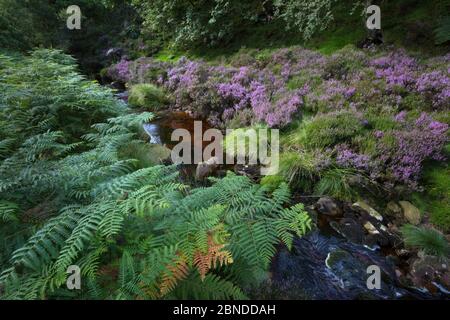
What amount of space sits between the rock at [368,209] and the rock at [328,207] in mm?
266

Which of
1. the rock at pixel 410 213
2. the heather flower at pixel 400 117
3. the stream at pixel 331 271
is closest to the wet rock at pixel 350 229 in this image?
the stream at pixel 331 271

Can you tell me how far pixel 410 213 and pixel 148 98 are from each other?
825cm

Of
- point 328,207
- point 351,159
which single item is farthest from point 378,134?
point 328,207

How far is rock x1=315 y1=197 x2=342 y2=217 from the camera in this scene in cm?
497

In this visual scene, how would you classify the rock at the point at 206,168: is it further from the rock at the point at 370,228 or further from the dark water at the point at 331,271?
the rock at the point at 370,228

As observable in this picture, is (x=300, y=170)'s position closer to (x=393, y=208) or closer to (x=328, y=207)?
(x=328, y=207)

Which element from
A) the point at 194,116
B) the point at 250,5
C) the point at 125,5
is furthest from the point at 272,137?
the point at 125,5

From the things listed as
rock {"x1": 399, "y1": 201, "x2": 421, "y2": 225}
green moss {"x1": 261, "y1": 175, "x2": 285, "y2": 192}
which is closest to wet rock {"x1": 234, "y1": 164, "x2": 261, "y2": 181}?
green moss {"x1": 261, "y1": 175, "x2": 285, "y2": 192}

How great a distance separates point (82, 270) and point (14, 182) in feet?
3.43

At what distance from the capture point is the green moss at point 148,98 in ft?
34.5

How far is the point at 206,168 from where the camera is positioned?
6285 millimetres

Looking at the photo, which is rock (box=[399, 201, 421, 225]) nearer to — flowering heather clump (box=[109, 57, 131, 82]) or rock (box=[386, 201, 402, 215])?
rock (box=[386, 201, 402, 215])

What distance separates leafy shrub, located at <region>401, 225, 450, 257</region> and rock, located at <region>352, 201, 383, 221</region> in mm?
536

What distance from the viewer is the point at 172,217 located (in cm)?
272
